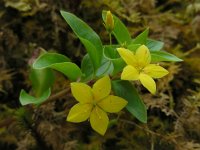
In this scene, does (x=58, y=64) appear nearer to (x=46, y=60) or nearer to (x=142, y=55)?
(x=46, y=60)

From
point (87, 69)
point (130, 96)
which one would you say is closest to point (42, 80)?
point (87, 69)

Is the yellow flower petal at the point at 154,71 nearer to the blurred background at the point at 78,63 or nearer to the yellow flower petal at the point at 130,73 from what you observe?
the yellow flower petal at the point at 130,73

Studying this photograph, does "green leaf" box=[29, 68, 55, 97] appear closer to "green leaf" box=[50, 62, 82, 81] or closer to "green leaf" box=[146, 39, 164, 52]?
"green leaf" box=[50, 62, 82, 81]

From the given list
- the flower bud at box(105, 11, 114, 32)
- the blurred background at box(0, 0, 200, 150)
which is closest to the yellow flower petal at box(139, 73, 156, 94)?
the flower bud at box(105, 11, 114, 32)

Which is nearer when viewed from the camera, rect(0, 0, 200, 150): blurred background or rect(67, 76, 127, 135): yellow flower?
rect(67, 76, 127, 135): yellow flower

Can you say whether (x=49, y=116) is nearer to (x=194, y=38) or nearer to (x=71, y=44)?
(x=71, y=44)

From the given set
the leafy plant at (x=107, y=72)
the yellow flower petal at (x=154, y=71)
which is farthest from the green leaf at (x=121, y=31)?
the yellow flower petal at (x=154, y=71)

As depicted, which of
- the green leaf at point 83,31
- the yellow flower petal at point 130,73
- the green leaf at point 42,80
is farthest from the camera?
the green leaf at point 42,80
